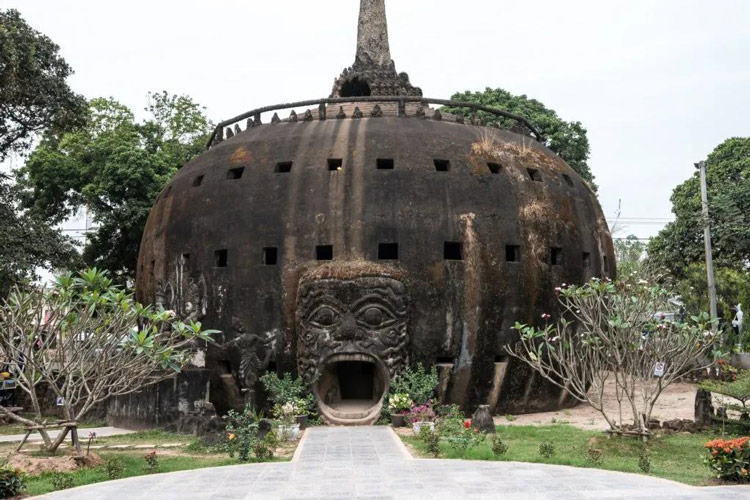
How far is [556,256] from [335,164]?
20.9 ft

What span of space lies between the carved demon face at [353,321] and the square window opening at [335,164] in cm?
340

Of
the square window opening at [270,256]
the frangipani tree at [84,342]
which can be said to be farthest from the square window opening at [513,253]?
the frangipani tree at [84,342]

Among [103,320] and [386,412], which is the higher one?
[103,320]

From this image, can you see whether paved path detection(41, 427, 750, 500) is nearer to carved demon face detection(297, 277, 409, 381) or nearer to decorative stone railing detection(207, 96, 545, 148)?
carved demon face detection(297, 277, 409, 381)

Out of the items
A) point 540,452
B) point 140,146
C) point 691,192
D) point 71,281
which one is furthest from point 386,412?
point 691,192

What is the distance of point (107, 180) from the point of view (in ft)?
98.5

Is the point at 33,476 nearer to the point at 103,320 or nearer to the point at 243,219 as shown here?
the point at 103,320

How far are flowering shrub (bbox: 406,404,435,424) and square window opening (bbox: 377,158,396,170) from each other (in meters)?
6.46

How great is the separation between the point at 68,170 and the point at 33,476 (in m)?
21.5

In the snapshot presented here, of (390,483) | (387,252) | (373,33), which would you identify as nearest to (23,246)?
(387,252)

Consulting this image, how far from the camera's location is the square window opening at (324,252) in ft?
65.8

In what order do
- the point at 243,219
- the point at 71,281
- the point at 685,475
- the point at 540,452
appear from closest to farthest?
the point at 685,475, the point at 540,452, the point at 71,281, the point at 243,219

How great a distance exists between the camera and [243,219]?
67.9 ft

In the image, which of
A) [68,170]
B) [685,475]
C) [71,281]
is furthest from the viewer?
[68,170]
